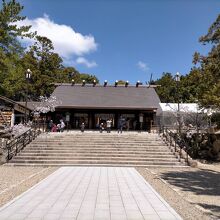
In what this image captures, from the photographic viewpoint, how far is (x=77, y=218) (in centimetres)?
631

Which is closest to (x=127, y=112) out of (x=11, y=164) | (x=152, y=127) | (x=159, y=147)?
(x=152, y=127)

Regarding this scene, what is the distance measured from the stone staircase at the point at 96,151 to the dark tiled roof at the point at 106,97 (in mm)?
7418

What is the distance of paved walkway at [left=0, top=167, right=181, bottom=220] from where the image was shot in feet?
21.5

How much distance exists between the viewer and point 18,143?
759 inches

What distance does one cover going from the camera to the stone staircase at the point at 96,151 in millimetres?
17422

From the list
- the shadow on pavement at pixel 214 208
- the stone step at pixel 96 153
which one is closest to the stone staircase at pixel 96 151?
the stone step at pixel 96 153

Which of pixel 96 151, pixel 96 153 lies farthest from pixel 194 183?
pixel 96 151

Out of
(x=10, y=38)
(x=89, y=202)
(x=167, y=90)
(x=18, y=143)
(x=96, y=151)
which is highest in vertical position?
(x=167, y=90)

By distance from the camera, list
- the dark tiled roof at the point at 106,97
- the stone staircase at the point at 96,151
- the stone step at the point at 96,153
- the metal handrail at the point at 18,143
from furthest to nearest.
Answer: the dark tiled roof at the point at 106,97
the stone step at the point at 96,153
the metal handrail at the point at 18,143
the stone staircase at the point at 96,151

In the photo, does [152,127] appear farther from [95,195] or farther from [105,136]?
[95,195]

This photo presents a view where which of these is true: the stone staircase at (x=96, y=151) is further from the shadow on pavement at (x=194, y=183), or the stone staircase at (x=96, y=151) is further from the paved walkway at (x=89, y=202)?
the paved walkway at (x=89, y=202)

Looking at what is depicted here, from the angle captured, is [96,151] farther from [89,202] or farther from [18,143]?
[89,202]

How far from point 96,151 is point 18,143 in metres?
4.81

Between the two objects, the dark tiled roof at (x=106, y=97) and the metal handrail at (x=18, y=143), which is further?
the dark tiled roof at (x=106, y=97)
